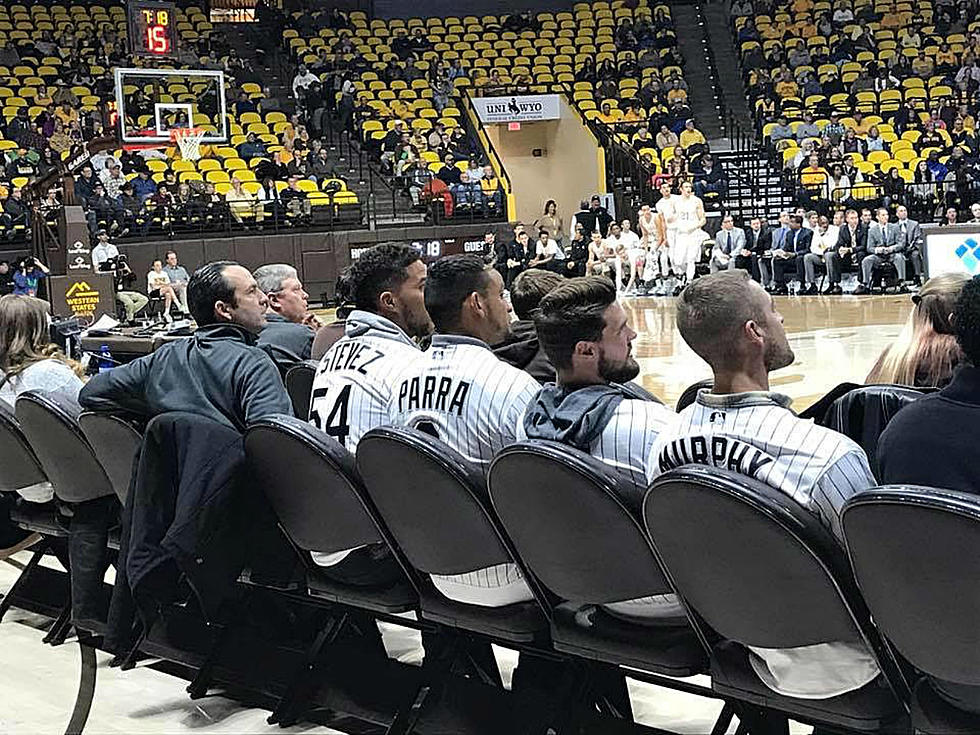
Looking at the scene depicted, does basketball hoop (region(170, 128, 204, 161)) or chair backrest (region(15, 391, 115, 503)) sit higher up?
basketball hoop (region(170, 128, 204, 161))

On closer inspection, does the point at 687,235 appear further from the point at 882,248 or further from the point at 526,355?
the point at 526,355

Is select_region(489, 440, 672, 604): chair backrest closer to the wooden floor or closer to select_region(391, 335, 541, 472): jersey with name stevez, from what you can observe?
select_region(391, 335, 541, 472): jersey with name stevez

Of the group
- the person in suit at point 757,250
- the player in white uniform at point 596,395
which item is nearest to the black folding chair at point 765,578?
the player in white uniform at point 596,395

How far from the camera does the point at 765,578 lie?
223 centimetres

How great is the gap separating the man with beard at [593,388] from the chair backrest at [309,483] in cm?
46

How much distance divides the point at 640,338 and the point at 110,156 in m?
10.7

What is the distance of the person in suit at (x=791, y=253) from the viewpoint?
56.7ft

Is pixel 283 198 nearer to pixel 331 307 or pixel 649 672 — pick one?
pixel 331 307

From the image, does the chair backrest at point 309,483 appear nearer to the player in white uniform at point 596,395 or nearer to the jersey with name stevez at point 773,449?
the player in white uniform at point 596,395

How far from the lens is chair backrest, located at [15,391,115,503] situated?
383 centimetres

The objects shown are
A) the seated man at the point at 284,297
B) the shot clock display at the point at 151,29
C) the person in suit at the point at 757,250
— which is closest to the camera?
the seated man at the point at 284,297

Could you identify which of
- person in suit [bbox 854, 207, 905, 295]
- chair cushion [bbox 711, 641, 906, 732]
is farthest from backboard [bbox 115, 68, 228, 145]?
chair cushion [bbox 711, 641, 906, 732]

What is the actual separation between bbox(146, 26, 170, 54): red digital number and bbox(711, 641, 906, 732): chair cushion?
18.5m

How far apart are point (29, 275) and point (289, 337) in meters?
12.4
